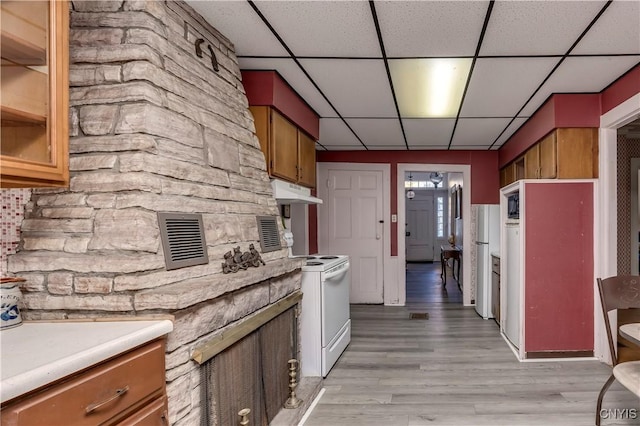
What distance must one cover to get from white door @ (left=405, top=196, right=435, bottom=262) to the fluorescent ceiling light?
7.37 m

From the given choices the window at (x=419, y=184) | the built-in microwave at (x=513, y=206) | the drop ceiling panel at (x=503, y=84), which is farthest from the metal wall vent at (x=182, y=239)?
the window at (x=419, y=184)

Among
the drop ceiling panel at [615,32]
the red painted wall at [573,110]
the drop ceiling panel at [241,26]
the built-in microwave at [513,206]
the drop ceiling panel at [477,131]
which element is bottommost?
the built-in microwave at [513,206]

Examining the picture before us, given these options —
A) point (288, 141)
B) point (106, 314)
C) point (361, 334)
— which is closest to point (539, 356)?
point (361, 334)

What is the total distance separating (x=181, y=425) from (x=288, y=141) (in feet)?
6.78

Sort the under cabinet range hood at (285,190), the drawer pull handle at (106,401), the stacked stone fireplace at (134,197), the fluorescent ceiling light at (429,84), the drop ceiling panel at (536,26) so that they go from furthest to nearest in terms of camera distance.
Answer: the under cabinet range hood at (285,190), the fluorescent ceiling light at (429,84), the drop ceiling panel at (536,26), the stacked stone fireplace at (134,197), the drawer pull handle at (106,401)

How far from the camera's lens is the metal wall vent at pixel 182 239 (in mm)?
1389

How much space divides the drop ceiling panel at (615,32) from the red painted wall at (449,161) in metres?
3.11

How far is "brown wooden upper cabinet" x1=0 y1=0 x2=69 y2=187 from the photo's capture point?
109 centimetres

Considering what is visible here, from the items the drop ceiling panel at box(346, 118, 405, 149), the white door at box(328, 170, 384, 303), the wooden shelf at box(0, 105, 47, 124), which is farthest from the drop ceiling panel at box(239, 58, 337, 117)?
the white door at box(328, 170, 384, 303)

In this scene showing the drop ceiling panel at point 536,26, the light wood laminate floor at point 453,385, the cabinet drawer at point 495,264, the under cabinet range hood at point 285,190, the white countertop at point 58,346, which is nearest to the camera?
the white countertop at point 58,346

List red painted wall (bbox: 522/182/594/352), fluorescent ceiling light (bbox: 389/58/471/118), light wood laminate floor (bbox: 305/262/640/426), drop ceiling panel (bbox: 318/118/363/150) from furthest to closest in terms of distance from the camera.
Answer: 1. drop ceiling panel (bbox: 318/118/363/150)
2. red painted wall (bbox: 522/182/594/352)
3. fluorescent ceiling light (bbox: 389/58/471/118)
4. light wood laminate floor (bbox: 305/262/640/426)

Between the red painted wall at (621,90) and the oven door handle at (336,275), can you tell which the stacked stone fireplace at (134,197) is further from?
the red painted wall at (621,90)

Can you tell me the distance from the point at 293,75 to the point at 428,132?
7.24ft

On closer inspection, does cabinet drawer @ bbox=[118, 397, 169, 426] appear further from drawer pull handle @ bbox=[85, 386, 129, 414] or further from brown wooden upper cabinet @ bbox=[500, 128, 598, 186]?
brown wooden upper cabinet @ bbox=[500, 128, 598, 186]
